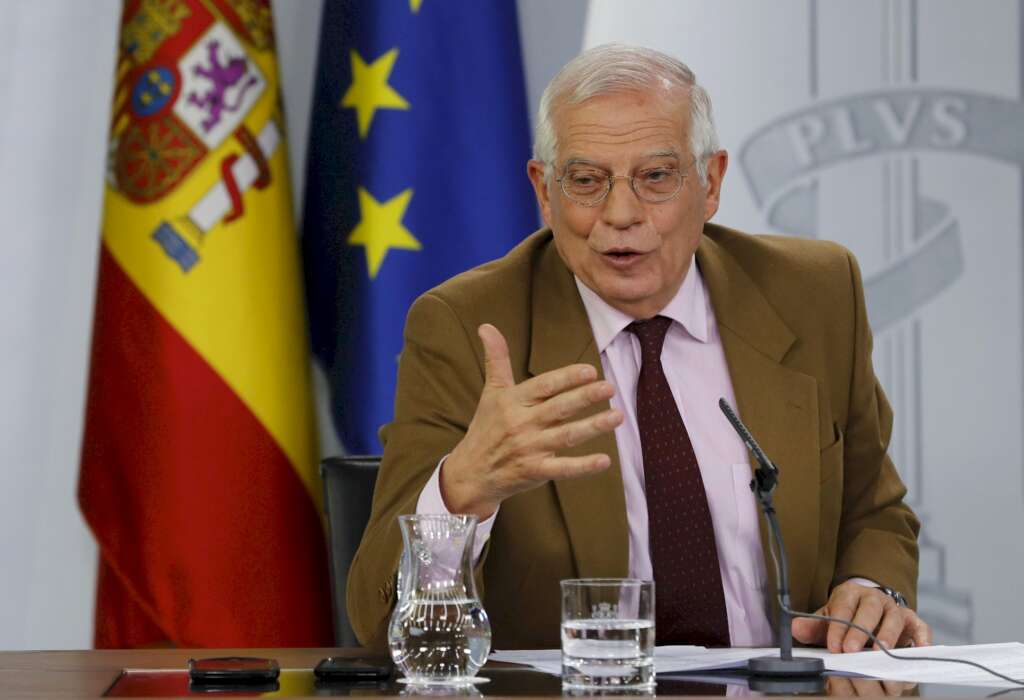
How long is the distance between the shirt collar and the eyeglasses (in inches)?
6.7

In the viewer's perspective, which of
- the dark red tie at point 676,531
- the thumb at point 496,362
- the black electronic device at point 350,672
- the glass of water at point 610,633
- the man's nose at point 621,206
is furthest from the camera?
the man's nose at point 621,206

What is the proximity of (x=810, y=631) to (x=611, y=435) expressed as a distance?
0.44m

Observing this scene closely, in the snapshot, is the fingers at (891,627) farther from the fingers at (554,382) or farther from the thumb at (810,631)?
the fingers at (554,382)

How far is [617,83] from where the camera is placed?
7.34 ft

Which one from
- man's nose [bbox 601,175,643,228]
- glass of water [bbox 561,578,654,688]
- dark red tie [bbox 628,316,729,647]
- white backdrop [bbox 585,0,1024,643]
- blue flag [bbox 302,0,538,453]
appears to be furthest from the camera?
white backdrop [bbox 585,0,1024,643]

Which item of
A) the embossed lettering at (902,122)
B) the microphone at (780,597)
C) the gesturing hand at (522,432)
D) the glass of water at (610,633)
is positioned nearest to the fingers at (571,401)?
the gesturing hand at (522,432)

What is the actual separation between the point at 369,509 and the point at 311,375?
1.00 meters

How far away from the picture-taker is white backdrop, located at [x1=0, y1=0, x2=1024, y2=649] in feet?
11.3

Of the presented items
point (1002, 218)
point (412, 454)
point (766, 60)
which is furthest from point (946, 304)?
point (412, 454)

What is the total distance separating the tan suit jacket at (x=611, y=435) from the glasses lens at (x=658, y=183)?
0.21 m

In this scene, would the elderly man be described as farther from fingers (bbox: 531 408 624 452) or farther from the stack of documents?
fingers (bbox: 531 408 624 452)

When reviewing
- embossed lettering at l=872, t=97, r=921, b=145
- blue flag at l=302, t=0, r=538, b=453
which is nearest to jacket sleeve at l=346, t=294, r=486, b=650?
blue flag at l=302, t=0, r=538, b=453

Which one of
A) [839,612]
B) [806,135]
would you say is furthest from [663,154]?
[806,135]

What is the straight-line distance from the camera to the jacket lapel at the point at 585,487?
2104mm
